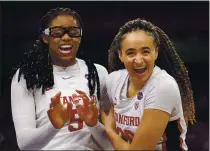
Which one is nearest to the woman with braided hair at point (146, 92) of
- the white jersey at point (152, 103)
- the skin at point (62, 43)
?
the white jersey at point (152, 103)

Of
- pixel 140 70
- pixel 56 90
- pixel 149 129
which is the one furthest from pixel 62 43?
pixel 149 129

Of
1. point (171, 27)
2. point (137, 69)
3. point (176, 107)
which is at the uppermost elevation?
point (171, 27)

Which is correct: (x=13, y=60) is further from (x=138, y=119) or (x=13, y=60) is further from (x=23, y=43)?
(x=138, y=119)

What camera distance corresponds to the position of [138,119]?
113 cm

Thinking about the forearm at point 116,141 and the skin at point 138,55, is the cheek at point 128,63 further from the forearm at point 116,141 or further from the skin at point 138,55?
the forearm at point 116,141

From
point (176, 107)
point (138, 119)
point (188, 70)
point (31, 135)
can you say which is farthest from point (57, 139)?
point (188, 70)

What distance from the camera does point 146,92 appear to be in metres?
1.13

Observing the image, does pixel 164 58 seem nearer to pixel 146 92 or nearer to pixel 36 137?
pixel 146 92

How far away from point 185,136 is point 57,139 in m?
0.41

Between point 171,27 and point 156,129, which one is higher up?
point 171,27

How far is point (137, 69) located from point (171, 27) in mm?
229

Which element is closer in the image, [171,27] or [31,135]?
[31,135]

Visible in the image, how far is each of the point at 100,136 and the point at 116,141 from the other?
0.18 ft

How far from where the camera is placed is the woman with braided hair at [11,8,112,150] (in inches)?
44.0
